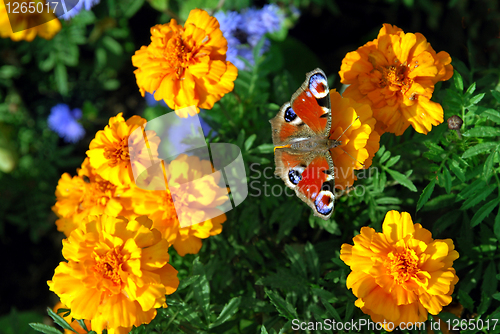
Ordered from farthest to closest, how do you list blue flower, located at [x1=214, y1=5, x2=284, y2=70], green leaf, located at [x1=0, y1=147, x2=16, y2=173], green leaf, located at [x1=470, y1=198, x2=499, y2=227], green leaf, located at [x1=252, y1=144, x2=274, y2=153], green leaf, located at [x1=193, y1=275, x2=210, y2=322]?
green leaf, located at [x1=0, y1=147, x2=16, y2=173] → blue flower, located at [x1=214, y1=5, x2=284, y2=70] → green leaf, located at [x1=252, y1=144, x2=274, y2=153] → green leaf, located at [x1=193, y1=275, x2=210, y2=322] → green leaf, located at [x1=470, y1=198, x2=499, y2=227]

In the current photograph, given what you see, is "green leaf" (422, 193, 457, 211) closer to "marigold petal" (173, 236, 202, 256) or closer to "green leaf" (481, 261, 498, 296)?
"green leaf" (481, 261, 498, 296)

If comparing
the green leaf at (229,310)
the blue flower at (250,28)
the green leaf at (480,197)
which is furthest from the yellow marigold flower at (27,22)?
the green leaf at (480,197)

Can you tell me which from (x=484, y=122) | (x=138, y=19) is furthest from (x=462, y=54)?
(x=138, y=19)

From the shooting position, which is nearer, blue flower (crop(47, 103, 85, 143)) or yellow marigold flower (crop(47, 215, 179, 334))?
yellow marigold flower (crop(47, 215, 179, 334))

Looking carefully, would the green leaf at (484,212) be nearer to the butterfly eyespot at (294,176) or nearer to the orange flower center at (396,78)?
the orange flower center at (396,78)

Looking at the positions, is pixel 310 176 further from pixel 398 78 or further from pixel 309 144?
pixel 398 78

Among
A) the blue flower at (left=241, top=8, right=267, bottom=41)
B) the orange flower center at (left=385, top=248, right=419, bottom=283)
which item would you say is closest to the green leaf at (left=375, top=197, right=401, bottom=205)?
the orange flower center at (left=385, top=248, right=419, bottom=283)

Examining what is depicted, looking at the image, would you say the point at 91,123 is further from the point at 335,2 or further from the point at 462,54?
the point at 462,54
